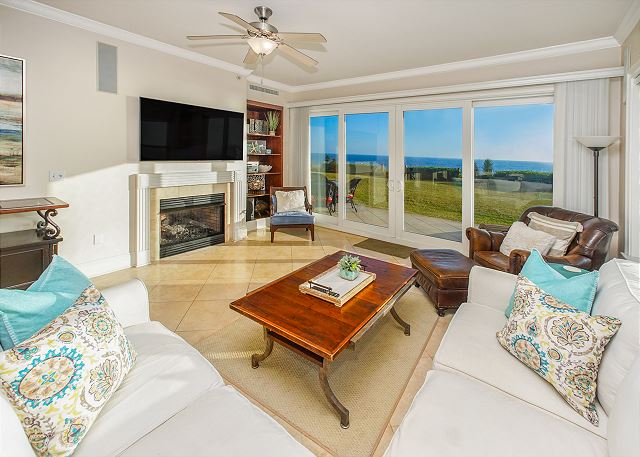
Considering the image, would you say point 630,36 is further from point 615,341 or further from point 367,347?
point 367,347

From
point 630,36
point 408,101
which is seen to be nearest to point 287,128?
point 408,101

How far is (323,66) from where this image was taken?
5035 mm

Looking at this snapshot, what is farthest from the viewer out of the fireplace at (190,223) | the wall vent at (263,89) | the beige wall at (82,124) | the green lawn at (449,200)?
the wall vent at (263,89)

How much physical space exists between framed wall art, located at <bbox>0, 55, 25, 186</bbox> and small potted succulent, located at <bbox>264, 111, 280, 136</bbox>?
3895 mm

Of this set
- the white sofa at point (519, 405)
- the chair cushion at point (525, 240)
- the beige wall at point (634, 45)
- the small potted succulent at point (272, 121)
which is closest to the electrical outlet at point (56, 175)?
the small potted succulent at point (272, 121)

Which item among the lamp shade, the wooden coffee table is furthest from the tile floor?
the lamp shade

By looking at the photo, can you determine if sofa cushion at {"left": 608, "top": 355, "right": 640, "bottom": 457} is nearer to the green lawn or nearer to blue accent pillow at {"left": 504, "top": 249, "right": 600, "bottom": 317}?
blue accent pillow at {"left": 504, "top": 249, "right": 600, "bottom": 317}

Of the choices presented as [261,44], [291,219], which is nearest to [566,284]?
[261,44]

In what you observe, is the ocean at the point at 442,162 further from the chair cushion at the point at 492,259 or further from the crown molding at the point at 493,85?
the chair cushion at the point at 492,259

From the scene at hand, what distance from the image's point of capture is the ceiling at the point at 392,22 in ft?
9.95

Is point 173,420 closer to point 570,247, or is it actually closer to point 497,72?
point 570,247

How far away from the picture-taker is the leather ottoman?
2.95m

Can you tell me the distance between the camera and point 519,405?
1347 millimetres

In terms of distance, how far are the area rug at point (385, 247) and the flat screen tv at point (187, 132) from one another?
2.58 m
